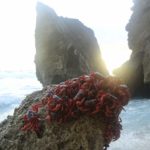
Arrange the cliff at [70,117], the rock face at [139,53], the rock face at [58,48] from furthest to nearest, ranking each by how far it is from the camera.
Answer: the rock face at [58,48]
the rock face at [139,53]
the cliff at [70,117]

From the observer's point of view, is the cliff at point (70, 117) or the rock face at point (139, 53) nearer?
the cliff at point (70, 117)

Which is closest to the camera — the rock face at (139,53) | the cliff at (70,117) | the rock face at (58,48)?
the cliff at (70,117)

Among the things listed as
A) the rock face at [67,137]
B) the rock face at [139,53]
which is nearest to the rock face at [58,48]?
the rock face at [139,53]

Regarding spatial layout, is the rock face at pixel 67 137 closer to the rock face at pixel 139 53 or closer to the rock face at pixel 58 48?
the rock face at pixel 139 53

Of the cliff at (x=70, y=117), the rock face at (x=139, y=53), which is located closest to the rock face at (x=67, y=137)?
the cliff at (x=70, y=117)

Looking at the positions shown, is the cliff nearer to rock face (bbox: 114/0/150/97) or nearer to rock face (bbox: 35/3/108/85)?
rock face (bbox: 114/0/150/97)

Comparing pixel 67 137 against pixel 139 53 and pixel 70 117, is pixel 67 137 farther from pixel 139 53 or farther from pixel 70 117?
pixel 139 53

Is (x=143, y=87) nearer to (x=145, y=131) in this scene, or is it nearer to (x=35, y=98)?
(x=145, y=131)

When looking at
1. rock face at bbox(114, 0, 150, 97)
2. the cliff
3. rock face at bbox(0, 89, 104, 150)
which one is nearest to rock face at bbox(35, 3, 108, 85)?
rock face at bbox(114, 0, 150, 97)
